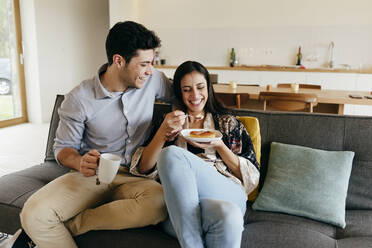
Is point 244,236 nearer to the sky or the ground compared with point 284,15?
nearer to the ground

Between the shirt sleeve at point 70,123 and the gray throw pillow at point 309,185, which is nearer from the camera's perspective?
the gray throw pillow at point 309,185

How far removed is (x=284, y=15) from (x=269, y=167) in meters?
4.35

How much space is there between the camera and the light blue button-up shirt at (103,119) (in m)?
Answer: 1.60

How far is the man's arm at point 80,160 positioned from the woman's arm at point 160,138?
282 millimetres

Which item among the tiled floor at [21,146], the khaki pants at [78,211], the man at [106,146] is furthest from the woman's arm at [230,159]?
the tiled floor at [21,146]

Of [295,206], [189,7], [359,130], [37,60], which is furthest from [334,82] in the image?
[37,60]

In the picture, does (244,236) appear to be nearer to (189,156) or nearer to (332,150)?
(189,156)

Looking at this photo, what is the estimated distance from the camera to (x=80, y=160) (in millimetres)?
1514

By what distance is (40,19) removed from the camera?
207 inches

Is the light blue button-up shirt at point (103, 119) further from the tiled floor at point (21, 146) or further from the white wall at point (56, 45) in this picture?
the white wall at point (56, 45)

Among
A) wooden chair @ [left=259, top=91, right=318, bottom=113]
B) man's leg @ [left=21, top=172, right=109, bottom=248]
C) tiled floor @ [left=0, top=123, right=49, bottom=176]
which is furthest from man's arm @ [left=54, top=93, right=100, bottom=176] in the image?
tiled floor @ [left=0, top=123, right=49, bottom=176]

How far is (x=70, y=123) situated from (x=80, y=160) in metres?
0.20

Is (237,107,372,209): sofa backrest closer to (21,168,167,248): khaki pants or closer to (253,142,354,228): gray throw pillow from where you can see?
(253,142,354,228): gray throw pillow

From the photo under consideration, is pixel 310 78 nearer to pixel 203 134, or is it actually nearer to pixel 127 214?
pixel 203 134
